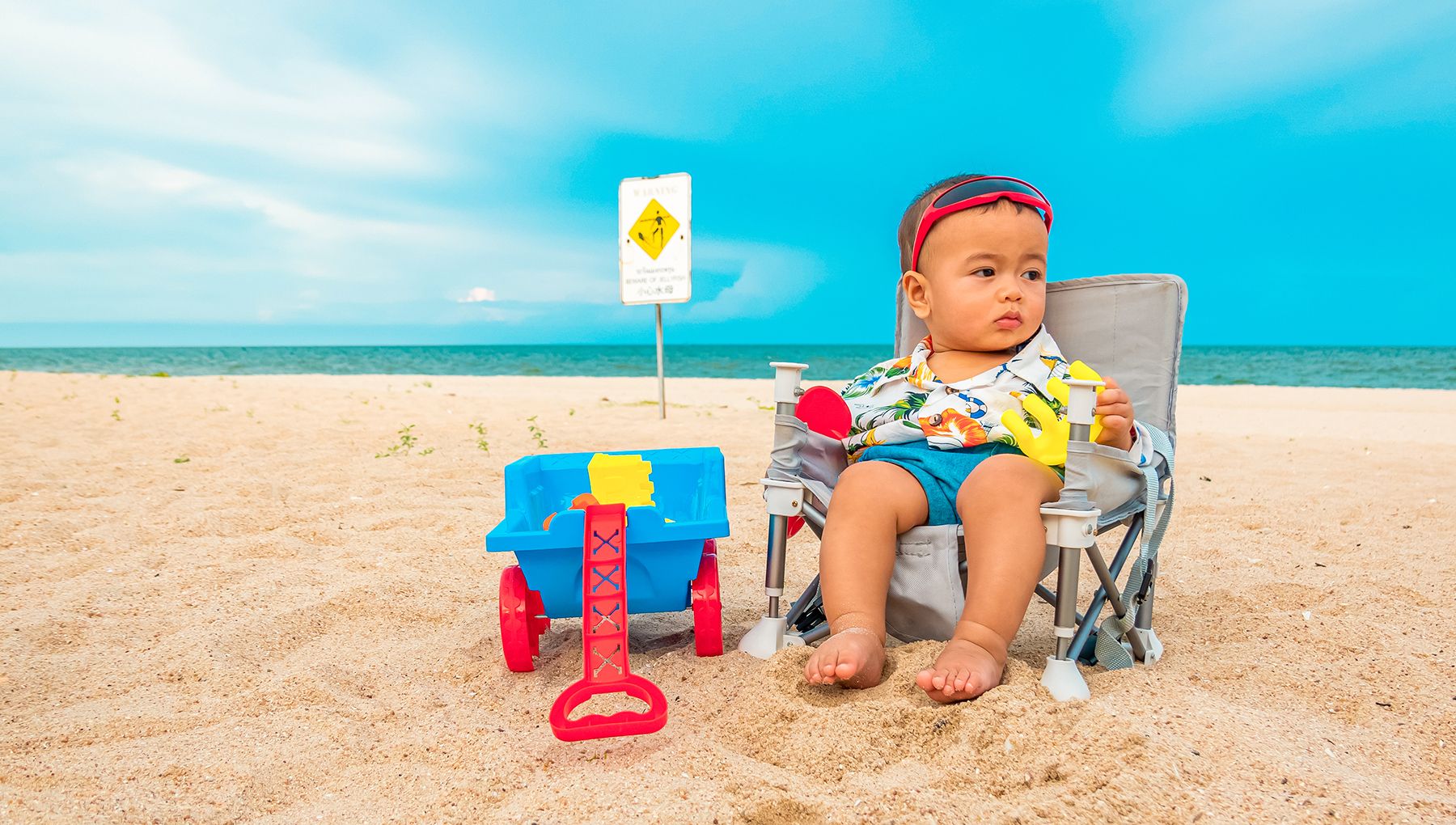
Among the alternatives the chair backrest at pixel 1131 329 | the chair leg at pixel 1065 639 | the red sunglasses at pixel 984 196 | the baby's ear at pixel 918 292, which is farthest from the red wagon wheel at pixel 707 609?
the chair backrest at pixel 1131 329

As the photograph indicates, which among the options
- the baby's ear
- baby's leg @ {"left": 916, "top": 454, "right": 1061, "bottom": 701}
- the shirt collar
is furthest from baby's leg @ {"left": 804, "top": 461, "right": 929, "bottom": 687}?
the baby's ear

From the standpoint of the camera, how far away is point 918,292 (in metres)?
2.20

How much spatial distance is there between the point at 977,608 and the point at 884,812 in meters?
0.53

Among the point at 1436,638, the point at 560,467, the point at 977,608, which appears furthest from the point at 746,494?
the point at 1436,638

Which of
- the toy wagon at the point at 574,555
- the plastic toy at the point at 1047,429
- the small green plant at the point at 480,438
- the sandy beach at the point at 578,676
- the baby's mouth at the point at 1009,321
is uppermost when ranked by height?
A: the baby's mouth at the point at 1009,321

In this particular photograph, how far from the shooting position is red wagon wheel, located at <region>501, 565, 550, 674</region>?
5.98 ft

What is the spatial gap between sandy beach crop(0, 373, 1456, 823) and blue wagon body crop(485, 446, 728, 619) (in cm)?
20

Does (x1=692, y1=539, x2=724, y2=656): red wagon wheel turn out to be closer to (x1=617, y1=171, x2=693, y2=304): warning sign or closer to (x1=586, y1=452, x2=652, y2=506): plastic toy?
(x1=586, y1=452, x2=652, y2=506): plastic toy

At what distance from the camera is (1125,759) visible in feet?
4.14

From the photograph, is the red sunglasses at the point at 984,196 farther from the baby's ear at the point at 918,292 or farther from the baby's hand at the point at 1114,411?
the baby's hand at the point at 1114,411

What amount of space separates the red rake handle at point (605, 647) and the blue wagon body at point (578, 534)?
0.04 meters

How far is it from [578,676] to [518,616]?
198 millimetres

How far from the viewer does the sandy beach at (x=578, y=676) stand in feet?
4.20

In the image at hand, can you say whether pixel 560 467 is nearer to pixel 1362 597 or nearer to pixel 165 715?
pixel 165 715
